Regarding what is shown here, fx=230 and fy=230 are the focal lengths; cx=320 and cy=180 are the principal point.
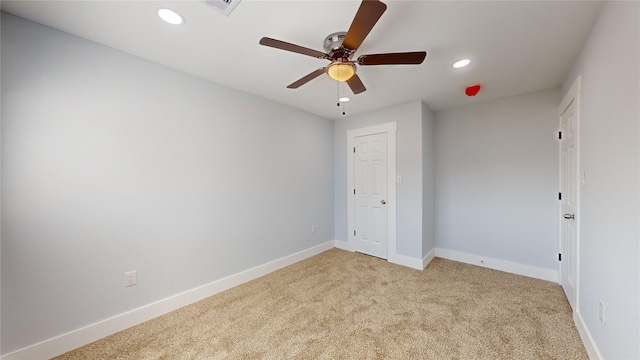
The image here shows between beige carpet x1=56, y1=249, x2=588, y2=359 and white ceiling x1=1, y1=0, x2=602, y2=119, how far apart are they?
2328 mm

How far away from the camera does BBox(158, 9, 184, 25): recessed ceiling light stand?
1.52m

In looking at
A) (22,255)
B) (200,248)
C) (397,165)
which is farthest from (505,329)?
(22,255)

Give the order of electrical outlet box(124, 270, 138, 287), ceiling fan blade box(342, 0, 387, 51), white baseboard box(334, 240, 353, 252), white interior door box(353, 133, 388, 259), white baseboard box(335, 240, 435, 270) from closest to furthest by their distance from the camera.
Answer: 1. ceiling fan blade box(342, 0, 387, 51)
2. electrical outlet box(124, 270, 138, 287)
3. white baseboard box(335, 240, 435, 270)
4. white interior door box(353, 133, 388, 259)
5. white baseboard box(334, 240, 353, 252)

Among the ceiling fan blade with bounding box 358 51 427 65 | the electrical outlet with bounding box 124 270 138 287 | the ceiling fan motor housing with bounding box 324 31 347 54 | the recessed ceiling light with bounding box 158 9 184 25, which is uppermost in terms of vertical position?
the recessed ceiling light with bounding box 158 9 184 25

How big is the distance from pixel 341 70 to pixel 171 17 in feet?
4.00

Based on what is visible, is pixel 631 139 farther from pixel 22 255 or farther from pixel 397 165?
pixel 22 255

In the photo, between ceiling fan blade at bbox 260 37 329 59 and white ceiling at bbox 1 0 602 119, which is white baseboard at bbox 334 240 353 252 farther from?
ceiling fan blade at bbox 260 37 329 59

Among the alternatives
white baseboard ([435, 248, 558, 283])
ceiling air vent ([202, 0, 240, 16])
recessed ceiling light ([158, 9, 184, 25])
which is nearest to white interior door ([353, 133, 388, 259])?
white baseboard ([435, 248, 558, 283])

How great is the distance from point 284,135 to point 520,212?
11.0ft

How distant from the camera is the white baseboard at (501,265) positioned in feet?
9.24

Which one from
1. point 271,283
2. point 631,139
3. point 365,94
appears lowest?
point 271,283

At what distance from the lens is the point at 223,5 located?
146 centimetres

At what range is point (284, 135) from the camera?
335 centimetres

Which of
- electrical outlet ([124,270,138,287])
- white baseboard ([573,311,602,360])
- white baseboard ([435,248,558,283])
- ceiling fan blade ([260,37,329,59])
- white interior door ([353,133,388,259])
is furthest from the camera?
white interior door ([353,133,388,259])
